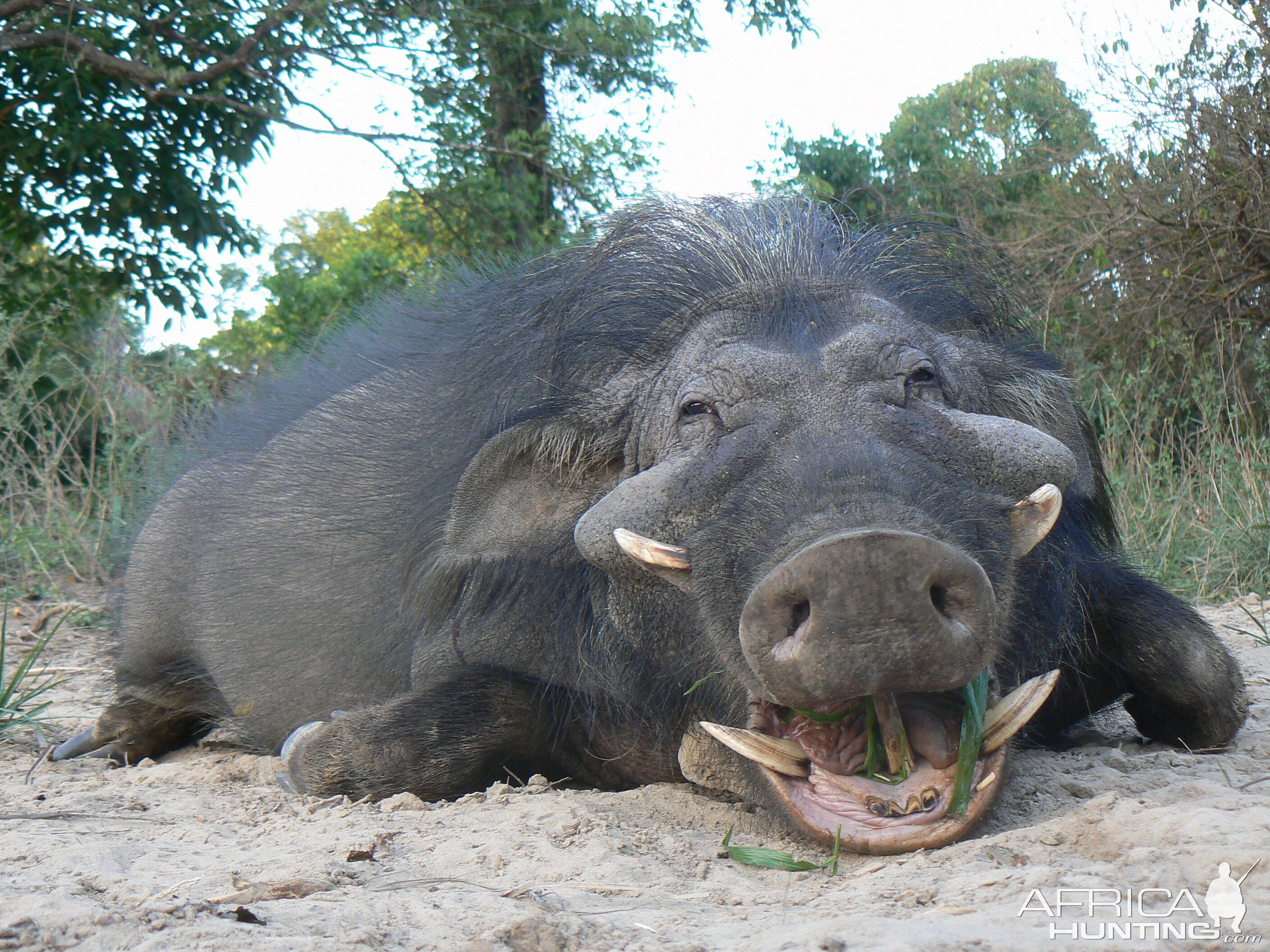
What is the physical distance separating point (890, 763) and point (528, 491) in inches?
46.9

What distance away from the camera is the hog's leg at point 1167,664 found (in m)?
2.84

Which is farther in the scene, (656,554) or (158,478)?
(158,478)

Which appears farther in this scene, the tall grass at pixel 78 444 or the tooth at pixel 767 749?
the tall grass at pixel 78 444

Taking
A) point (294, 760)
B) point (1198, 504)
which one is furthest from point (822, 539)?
point (1198, 504)

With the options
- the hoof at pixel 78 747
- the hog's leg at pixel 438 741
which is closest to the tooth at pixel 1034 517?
the hog's leg at pixel 438 741

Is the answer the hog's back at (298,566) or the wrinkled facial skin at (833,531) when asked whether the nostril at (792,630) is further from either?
the hog's back at (298,566)

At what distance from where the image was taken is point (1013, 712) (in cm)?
222

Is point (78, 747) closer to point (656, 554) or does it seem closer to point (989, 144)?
point (656, 554)

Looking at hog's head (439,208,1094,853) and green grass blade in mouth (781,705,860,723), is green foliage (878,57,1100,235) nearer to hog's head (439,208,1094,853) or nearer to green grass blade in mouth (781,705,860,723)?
hog's head (439,208,1094,853)

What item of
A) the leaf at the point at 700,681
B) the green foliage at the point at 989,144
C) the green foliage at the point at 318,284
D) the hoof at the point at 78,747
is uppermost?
the green foliage at the point at 989,144

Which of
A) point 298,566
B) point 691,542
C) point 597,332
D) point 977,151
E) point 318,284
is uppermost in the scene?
point 977,151

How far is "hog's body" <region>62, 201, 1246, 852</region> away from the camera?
6.83ft

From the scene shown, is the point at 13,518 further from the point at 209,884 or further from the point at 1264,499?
the point at 1264,499

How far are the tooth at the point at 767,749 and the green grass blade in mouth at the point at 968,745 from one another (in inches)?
11.2
